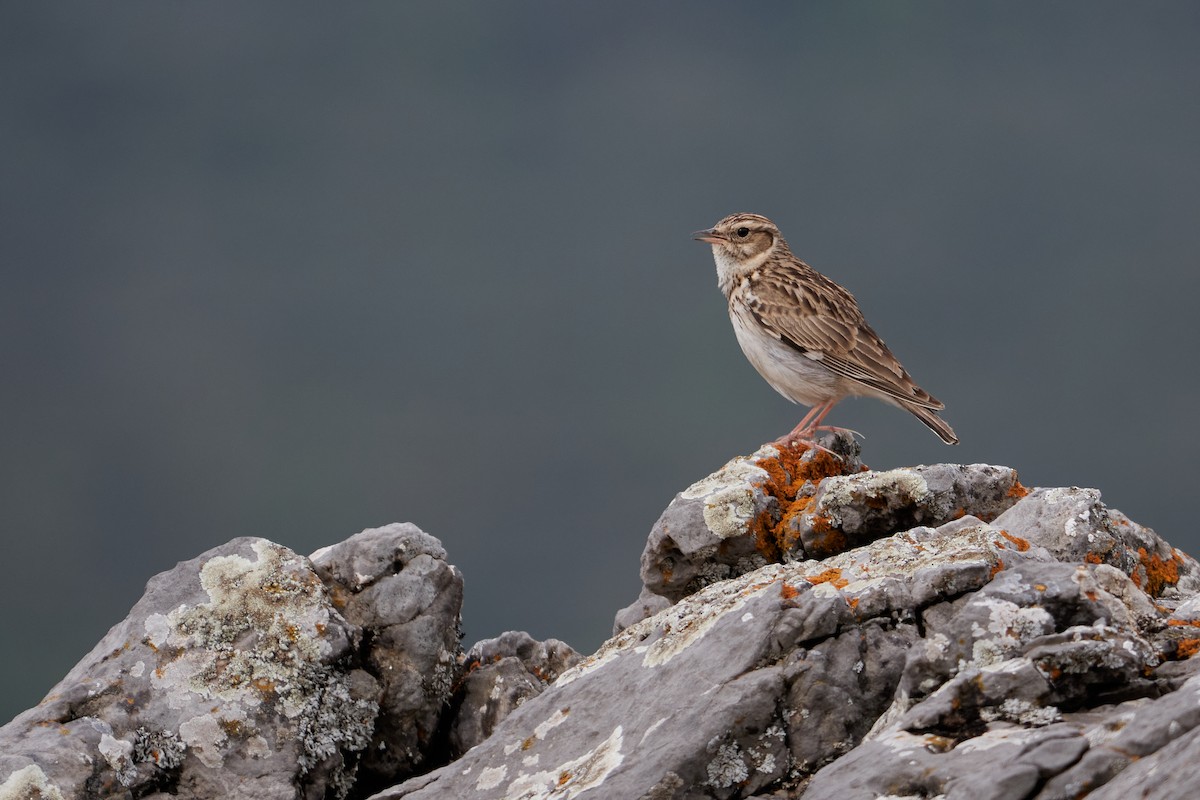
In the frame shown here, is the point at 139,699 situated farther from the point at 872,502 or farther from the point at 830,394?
the point at 830,394

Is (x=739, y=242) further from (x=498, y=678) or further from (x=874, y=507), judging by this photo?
(x=498, y=678)

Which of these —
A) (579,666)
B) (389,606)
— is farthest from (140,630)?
(579,666)

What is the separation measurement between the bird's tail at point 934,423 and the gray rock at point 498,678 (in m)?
3.68

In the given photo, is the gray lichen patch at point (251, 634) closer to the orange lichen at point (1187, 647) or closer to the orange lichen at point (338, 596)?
the orange lichen at point (338, 596)

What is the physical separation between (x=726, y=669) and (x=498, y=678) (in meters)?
3.11

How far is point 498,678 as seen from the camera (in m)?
8.52

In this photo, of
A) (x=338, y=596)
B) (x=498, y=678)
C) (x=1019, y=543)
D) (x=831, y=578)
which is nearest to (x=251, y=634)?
(x=338, y=596)

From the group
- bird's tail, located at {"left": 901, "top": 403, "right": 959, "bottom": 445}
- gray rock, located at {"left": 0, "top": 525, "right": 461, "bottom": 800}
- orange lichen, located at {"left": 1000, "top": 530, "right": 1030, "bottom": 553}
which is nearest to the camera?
orange lichen, located at {"left": 1000, "top": 530, "right": 1030, "bottom": 553}

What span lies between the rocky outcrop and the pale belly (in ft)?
4.81

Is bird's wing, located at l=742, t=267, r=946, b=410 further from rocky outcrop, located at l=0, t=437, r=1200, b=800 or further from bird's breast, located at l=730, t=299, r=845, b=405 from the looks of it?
rocky outcrop, located at l=0, t=437, r=1200, b=800

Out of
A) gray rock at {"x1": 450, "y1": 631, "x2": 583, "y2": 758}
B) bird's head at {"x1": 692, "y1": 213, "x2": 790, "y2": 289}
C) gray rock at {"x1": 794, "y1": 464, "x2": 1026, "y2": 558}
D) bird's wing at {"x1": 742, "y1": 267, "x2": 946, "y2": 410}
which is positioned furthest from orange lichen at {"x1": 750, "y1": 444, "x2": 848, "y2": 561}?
bird's head at {"x1": 692, "y1": 213, "x2": 790, "y2": 289}

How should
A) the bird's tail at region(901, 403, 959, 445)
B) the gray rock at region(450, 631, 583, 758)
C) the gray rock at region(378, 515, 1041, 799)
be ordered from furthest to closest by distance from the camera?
the bird's tail at region(901, 403, 959, 445), the gray rock at region(450, 631, 583, 758), the gray rock at region(378, 515, 1041, 799)

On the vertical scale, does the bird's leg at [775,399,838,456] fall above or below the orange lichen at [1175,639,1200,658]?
above

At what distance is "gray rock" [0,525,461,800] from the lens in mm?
7383
